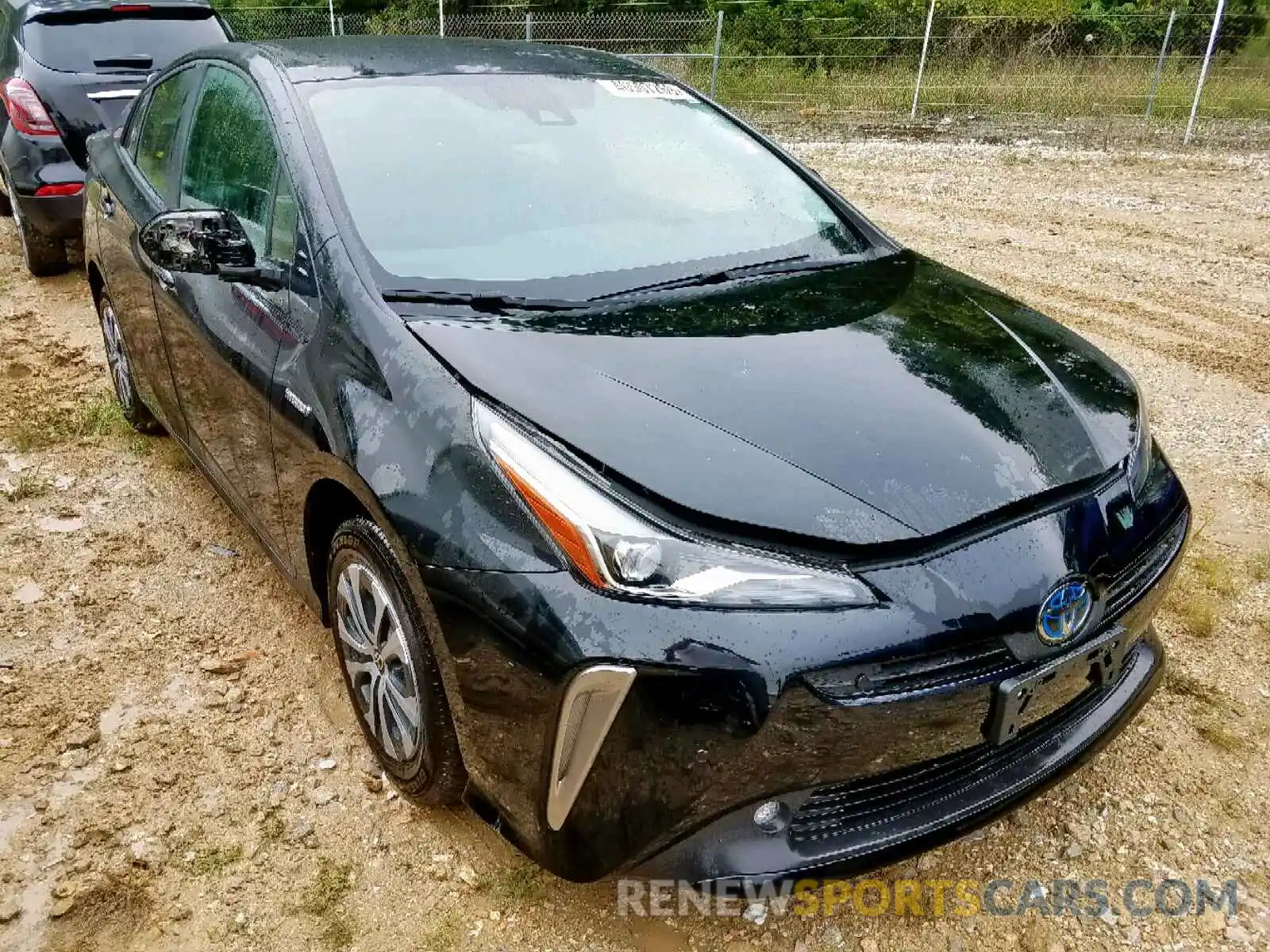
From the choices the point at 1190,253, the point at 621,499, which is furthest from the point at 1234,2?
the point at 621,499

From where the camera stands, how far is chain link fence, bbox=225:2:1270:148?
11891mm

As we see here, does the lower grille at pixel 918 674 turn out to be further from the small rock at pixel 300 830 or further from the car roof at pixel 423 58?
the car roof at pixel 423 58

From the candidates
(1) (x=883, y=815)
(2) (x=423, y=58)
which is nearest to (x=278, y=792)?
(1) (x=883, y=815)

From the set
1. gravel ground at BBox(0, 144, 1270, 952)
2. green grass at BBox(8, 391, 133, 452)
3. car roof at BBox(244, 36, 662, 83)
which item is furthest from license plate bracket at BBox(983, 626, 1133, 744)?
green grass at BBox(8, 391, 133, 452)

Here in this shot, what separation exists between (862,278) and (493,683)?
1521mm

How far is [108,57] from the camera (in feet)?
19.7

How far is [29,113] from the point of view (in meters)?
5.72

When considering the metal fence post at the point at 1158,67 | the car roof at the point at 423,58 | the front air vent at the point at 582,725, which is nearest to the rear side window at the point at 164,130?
the car roof at the point at 423,58

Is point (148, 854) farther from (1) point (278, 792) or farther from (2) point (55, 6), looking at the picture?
(2) point (55, 6)

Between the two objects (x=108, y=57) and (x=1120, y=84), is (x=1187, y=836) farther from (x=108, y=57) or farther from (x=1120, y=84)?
(x=1120, y=84)

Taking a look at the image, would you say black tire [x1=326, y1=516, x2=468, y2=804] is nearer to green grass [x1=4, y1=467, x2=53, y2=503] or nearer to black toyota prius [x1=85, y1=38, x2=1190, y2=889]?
black toyota prius [x1=85, y1=38, x2=1190, y2=889]

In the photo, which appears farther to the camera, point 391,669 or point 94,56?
point 94,56

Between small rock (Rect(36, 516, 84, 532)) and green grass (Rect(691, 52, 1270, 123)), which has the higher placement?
green grass (Rect(691, 52, 1270, 123))

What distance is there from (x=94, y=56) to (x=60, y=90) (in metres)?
0.36
